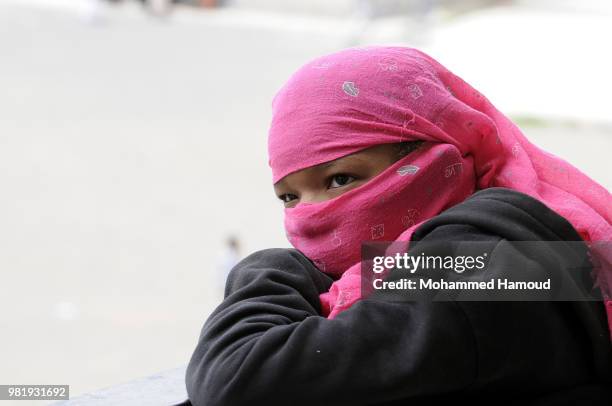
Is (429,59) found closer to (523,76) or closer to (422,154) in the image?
(422,154)

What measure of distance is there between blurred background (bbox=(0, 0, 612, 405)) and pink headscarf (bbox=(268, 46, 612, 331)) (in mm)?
4346

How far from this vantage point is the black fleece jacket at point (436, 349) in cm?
105

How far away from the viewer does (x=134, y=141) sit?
9.36 m

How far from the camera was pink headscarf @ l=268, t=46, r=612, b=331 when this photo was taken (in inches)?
49.8

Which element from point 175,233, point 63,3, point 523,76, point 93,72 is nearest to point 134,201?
point 175,233

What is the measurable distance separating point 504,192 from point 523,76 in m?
9.47

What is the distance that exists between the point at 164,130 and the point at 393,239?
28.0 feet

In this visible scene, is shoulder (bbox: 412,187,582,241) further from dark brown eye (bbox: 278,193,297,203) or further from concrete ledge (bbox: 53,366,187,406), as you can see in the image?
concrete ledge (bbox: 53,366,187,406)

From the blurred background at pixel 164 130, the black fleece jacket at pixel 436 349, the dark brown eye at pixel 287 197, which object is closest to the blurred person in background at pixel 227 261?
the blurred background at pixel 164 130

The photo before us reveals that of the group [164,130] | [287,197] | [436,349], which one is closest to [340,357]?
[436,349]

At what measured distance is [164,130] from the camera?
9.66 metres

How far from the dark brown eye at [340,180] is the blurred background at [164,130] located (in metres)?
4.36

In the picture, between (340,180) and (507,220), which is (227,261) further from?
(507,220)

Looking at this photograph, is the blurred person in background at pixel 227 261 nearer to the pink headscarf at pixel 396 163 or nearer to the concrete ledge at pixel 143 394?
the concrete ledge at pixel 143 394
